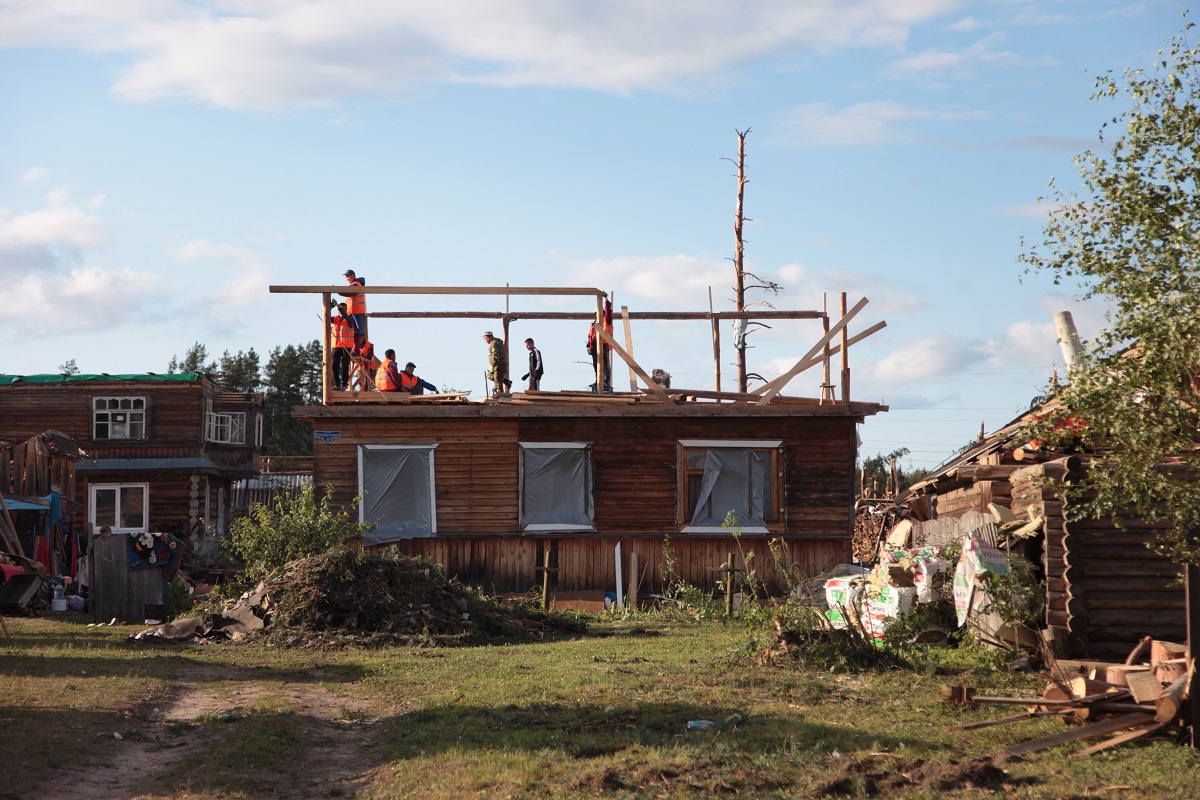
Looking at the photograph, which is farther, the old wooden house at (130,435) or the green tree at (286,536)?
the old wooden house at (130,435)

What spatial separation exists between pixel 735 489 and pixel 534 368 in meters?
4.32

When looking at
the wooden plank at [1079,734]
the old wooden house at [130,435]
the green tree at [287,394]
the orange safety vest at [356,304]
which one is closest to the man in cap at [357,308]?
the orange safety vest at [356,304]

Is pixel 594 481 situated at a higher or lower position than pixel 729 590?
higher

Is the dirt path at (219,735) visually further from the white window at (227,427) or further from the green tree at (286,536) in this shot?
the white window at (227,427)

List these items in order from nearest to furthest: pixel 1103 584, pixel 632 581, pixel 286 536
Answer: pixel 1103 584 < pixel 286 536 < pixel 632 581

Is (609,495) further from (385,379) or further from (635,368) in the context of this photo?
(385,379)

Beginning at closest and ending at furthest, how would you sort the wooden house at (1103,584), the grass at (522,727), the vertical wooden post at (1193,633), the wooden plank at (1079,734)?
the grass at (522,727), the vertical wooden post at (1193,633), the wooden plank at (1079,734), the wooden house at (1103,584)

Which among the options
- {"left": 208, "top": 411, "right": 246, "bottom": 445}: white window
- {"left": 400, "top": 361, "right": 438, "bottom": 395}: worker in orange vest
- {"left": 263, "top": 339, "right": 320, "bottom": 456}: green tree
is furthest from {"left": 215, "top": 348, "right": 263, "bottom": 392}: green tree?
{"left": 400, "top": 361, "right": 438, "bottom": 395}: worker in orange vest

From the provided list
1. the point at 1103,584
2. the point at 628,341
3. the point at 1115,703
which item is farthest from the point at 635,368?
the point at 1115,703

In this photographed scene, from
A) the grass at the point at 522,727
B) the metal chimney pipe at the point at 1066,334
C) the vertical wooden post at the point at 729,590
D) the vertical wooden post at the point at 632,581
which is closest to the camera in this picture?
the grass at the point at 522,727

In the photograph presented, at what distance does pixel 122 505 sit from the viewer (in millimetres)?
37719

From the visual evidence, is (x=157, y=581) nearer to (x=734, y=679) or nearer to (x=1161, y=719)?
(x=734, y=679)

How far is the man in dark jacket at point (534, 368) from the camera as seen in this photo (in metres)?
21.9

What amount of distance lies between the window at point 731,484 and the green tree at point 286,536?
6.03 m
